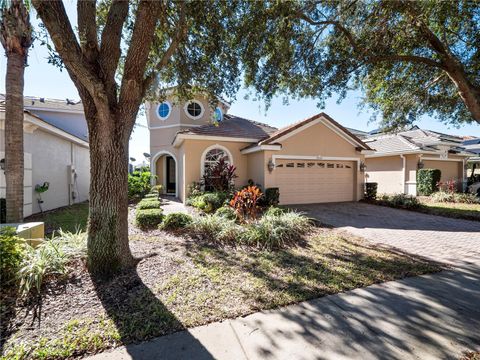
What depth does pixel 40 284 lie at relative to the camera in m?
3.69

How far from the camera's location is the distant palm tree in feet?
22.9

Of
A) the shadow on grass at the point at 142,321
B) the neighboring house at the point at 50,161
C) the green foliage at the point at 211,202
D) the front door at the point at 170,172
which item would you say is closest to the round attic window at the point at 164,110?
the front door at the point at 170,172

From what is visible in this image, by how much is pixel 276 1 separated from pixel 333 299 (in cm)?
681

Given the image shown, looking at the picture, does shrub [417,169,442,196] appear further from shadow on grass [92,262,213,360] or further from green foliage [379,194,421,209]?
shadow on grass [92,262,213,360]

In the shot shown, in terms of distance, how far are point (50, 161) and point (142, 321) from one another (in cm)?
1170

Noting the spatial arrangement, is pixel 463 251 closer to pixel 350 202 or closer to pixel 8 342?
pixel 350 202

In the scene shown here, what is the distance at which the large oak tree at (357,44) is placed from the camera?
20.9 ft

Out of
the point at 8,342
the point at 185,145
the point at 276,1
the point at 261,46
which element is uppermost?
the point at 276,1

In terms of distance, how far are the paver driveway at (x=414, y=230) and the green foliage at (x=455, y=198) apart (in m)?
5.30

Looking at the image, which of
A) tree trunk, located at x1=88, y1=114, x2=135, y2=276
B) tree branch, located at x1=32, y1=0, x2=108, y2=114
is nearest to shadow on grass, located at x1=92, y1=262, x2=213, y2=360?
tree trunk, located at x1=88, y1=114, x2=135, y2=276

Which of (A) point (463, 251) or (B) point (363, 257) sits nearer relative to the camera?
(B) point (363, 257)

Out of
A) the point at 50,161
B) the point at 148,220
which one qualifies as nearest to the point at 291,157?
the point at 148,220

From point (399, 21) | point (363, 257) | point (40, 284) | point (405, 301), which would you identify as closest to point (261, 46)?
point (399, 21)

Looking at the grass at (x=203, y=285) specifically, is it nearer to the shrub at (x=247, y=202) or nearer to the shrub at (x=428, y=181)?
the shrub at (x=247, y=202)
